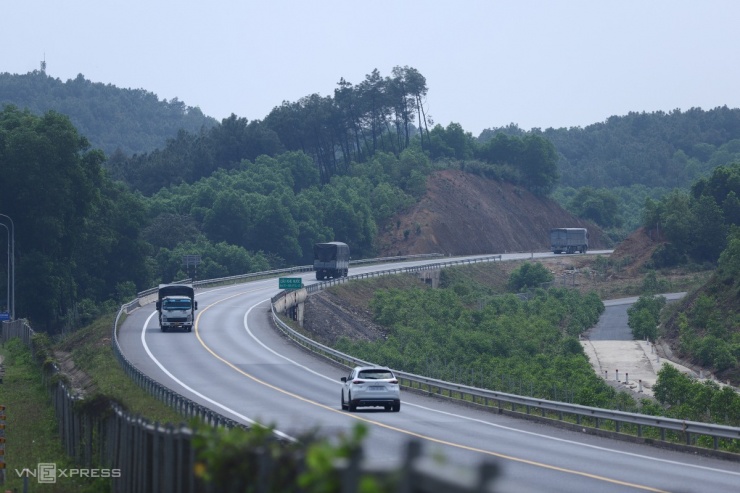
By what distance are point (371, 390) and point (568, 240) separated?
110m

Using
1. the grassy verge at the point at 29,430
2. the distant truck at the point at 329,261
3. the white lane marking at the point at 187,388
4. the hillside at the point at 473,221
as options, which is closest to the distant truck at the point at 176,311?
the white lane marking at the point at 187,388

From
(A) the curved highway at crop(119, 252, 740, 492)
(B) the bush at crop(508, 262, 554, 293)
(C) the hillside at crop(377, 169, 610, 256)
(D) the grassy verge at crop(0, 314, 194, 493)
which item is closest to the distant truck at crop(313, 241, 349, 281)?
(B) the bush at crop(508, 262, 554, 293)

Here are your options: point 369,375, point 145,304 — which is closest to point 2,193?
point 145,304

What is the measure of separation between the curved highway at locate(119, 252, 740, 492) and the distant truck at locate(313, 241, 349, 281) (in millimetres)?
27279

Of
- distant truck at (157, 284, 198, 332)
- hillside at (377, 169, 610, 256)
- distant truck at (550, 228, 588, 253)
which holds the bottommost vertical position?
distant truck at (157, 284, 198, 332)

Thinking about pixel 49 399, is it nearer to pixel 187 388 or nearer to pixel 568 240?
pixel 187 388

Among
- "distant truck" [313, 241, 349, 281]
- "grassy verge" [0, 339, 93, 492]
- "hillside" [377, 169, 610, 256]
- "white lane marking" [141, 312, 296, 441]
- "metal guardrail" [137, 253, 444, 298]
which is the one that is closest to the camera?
"grassy verge" [0, 339, 93, 492]

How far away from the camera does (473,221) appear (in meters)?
152

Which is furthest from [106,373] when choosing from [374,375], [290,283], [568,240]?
[568,240]

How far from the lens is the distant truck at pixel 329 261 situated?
314 feet

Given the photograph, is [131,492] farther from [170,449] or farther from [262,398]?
[262,398]

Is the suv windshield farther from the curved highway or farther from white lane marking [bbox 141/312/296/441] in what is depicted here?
white lane marking [bbox 141/312/296/441]

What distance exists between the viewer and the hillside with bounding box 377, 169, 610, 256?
140875 millimetres

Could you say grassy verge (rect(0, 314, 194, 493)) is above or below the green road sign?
below
